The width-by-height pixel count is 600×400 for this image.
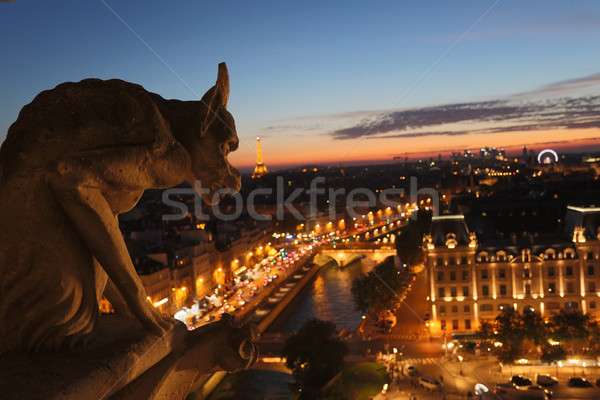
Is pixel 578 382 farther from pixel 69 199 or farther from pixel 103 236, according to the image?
pixel 69 199

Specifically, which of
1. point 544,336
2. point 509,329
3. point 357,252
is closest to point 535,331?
point 544,336

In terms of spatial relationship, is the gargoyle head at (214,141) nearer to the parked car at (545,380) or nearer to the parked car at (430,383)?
the parked car at (430,383)

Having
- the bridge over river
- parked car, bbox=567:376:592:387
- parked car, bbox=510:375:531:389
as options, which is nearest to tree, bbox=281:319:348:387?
parked car, bbox=510:375:531:389

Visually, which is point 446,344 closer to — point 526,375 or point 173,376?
point 526,375

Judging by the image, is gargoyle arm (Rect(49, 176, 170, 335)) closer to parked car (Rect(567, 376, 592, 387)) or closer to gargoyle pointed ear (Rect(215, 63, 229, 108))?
gargoyle pointed ear (Rect(215, 63, 229, 108))

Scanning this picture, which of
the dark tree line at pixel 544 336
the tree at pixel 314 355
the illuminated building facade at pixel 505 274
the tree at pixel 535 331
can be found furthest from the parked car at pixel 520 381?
the illuminated building facade at pixel 505 274
